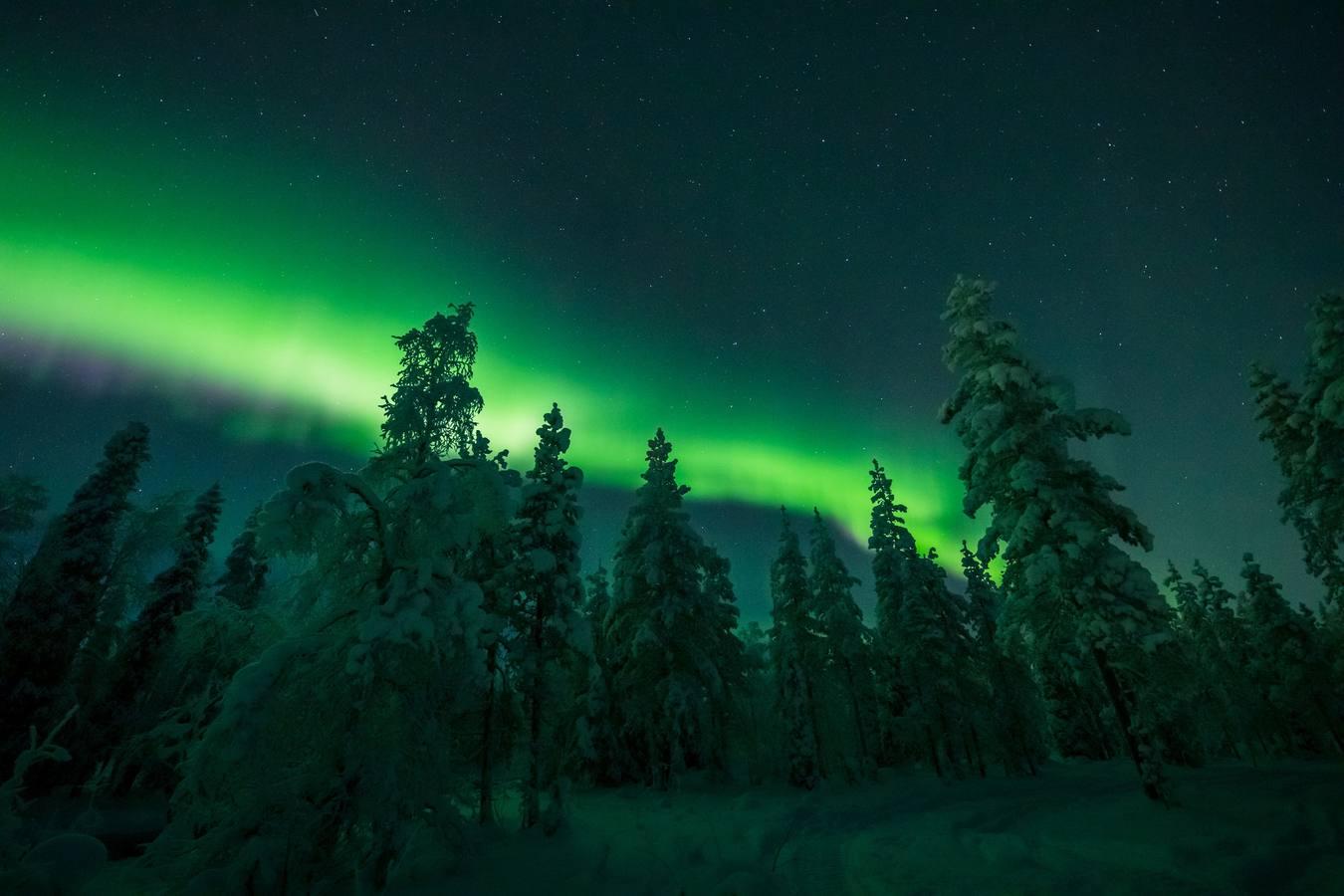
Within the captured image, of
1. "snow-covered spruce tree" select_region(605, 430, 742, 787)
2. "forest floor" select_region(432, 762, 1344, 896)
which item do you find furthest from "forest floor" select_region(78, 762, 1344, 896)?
"snow-covered spruce tree" select_region(605, 430, 742, 787)

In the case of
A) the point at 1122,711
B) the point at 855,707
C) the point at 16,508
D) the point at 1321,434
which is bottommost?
the point at 1122,711

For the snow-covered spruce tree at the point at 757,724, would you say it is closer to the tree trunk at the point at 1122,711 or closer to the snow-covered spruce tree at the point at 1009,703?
the snow-covered spruce tree at the point at 1009,703

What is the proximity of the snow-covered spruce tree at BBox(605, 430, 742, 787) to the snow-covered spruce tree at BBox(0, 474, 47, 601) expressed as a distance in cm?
2580

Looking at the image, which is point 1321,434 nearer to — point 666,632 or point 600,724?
point 666,632

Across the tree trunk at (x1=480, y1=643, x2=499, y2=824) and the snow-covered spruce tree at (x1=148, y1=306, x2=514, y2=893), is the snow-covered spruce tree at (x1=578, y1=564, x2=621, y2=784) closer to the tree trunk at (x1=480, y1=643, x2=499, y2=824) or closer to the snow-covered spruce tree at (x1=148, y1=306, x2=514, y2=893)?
the tree trunk at (x1=480, y1=643, x2=499, y2=824)

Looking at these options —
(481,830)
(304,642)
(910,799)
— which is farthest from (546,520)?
(910,799)

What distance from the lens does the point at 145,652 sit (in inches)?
1049

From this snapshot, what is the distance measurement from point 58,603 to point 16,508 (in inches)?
254

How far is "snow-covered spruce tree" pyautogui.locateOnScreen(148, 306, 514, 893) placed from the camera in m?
7.89

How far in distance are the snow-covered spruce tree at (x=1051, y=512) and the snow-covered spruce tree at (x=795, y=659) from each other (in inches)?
600

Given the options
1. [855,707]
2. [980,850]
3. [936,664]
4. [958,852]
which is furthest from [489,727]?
[936,664]

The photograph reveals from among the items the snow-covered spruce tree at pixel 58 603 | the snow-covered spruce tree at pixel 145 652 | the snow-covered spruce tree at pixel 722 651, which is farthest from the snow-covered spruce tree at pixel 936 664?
the snow-covered spruce tree at pixel 58 603

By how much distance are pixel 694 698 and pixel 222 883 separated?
55.0 ft

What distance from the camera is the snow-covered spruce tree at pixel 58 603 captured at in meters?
22.2
